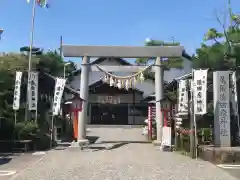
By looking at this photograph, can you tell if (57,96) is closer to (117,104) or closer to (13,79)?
(13,79)

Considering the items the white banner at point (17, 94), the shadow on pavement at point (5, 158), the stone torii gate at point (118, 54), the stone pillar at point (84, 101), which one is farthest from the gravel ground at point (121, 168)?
the stone torii gate at point (118, 54)

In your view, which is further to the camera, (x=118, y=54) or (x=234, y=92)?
(x=118, y=54)

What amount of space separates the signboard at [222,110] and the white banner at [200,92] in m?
0.46

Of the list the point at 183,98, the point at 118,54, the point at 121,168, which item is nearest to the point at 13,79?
the point at 118,54

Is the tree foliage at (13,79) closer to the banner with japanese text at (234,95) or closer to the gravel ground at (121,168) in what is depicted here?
the gravel ground at (121,168)

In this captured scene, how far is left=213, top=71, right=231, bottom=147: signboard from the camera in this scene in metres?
14.1

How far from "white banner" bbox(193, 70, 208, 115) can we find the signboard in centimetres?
46

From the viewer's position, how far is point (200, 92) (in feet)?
47.7

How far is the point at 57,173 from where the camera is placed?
410 inches

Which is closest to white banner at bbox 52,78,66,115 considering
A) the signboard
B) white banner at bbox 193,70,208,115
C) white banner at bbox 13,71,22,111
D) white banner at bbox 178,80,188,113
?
white banner at bbox 13,71,22,111

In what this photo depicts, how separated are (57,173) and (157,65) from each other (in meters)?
11.2

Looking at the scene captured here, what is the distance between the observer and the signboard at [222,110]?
14.1 meters

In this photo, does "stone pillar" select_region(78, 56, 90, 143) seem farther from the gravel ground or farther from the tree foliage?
the gravel ground

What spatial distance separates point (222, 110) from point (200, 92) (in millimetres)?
1143
